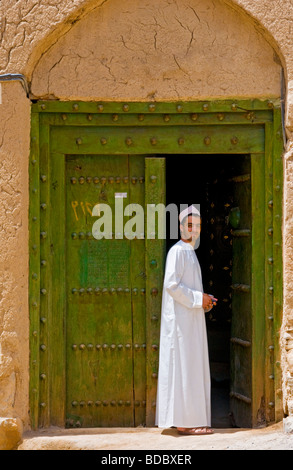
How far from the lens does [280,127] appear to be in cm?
540

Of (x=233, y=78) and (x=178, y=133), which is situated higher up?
(x=233, y=78)

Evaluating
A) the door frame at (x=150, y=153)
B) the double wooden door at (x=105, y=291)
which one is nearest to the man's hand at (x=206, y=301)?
the door frame at (x=150, y=153)

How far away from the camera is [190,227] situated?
5.43 m

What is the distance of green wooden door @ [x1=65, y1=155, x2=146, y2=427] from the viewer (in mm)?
5547

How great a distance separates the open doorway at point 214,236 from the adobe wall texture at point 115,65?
1.32 meters

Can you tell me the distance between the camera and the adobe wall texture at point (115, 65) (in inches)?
208

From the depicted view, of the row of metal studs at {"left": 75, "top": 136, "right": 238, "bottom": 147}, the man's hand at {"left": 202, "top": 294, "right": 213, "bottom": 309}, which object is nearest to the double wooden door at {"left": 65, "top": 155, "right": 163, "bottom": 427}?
the row of metal studs at {"left": 75, "top": 136, "right": 238, "bottom": 147}

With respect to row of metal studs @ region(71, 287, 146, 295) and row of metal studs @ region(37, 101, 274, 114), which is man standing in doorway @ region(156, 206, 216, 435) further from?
row of metal studs @ region(37, 101, 274, 114)

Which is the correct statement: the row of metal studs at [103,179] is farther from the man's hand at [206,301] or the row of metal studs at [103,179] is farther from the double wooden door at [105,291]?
the man's hand at [206,301]

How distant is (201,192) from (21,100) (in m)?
2.53

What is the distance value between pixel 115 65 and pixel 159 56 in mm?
309

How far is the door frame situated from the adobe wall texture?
8 cm

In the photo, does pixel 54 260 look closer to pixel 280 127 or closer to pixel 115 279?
pixel 115 279

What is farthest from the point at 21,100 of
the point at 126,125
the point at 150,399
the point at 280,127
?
the point at 150,399
